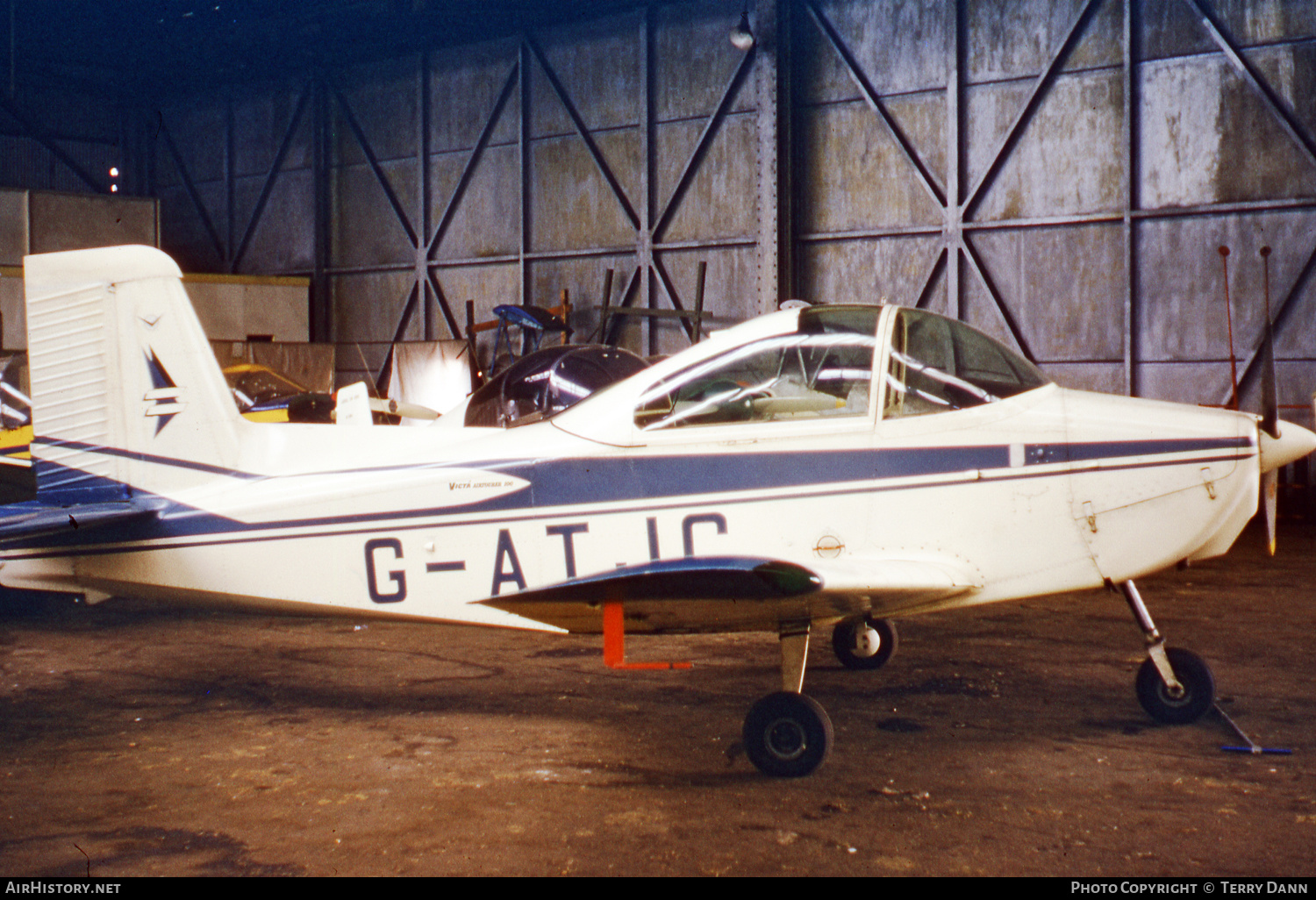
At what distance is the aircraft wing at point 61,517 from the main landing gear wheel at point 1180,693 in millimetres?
4388

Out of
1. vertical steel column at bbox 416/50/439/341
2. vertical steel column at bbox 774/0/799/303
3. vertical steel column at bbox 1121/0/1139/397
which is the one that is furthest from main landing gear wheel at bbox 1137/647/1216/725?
vertical steel column at bbox 416/50/439/341

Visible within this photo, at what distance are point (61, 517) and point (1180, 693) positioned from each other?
478cm

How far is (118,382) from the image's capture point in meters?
4.79

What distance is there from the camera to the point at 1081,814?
12.7 ft

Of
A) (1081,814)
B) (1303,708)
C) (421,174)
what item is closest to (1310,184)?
(1303,708)

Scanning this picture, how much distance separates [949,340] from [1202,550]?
4.23 feet

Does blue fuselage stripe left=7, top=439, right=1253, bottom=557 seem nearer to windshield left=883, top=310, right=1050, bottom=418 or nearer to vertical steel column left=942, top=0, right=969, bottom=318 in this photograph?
windshield left=883, top=310, right=1050, bottom=418

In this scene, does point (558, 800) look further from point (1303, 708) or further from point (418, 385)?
point (418, 385)

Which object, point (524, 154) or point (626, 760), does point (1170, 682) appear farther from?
point (524, 154)

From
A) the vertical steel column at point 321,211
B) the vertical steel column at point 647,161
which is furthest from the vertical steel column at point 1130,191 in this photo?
the vertical steel column at point 321,211

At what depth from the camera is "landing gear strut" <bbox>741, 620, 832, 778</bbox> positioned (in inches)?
171

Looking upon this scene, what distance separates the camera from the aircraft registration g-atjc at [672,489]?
4.37m

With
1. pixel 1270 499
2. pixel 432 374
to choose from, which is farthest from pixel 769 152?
pixel 1270 499

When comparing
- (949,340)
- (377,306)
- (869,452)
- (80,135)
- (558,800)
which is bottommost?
(558,800)
